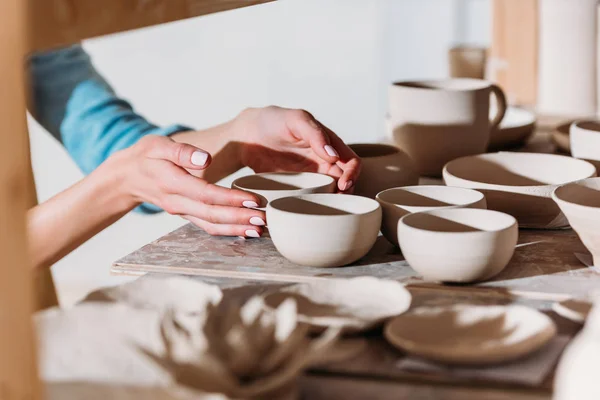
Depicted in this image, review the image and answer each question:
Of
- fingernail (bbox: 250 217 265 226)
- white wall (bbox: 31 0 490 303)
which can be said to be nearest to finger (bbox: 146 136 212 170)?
fingernail (bbox: 250 217 265 226)

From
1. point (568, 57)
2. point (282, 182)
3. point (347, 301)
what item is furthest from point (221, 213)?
point (568, 57)

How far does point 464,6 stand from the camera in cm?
562

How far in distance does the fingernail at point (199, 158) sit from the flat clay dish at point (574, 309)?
1.82 ft

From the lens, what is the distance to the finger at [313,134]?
1.32 m

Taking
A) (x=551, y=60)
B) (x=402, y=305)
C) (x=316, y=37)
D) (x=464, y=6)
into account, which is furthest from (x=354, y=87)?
(x=402, y=305)

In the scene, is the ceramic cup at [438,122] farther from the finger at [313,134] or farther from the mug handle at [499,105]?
the finger at [313,134]

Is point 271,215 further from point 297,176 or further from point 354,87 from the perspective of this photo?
point 354,87

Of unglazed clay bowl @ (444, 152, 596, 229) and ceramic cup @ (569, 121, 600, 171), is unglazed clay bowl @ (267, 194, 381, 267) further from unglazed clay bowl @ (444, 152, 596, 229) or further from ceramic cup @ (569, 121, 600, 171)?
ceramic cup @ (569, 121, 600, 171)

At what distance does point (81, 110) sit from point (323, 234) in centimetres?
105

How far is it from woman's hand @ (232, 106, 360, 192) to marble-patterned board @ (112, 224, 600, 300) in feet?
0.63

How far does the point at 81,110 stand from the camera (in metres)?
1.88

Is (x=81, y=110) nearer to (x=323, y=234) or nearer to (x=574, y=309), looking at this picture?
(x=323, y=234)

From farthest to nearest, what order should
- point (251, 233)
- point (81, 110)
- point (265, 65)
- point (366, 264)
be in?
1. point (265, 65)
2. point (81, 110)
3. point (251, 233)
4. point (366, 264)

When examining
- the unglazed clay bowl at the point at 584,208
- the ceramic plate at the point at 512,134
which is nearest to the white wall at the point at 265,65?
the ceramic plate at the point at 512,134
